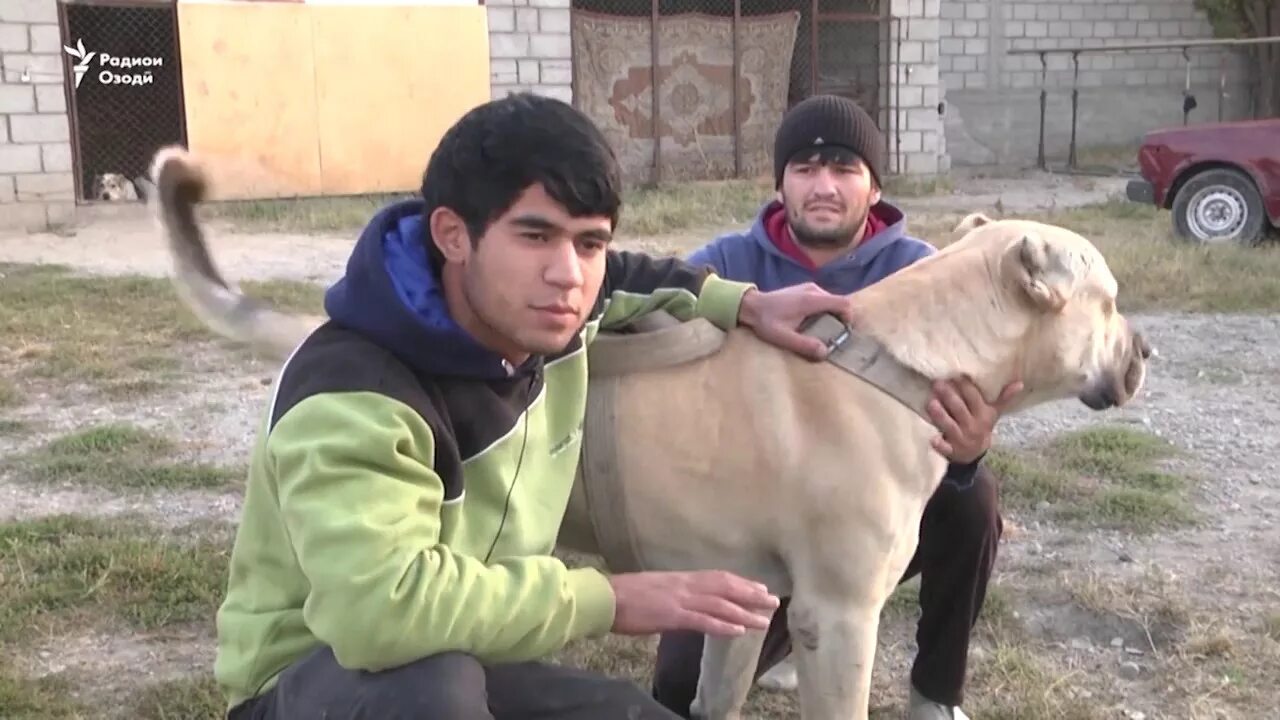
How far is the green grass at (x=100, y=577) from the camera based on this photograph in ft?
13.2

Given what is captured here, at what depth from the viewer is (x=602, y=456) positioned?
9.77 ft

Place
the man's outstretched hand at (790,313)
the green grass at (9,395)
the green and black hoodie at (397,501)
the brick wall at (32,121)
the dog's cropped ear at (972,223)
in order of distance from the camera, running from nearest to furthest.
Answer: the green and black hoodie at (397,501) < the man's outstretched hand at (790,313) < the dog's cropped ear at (972,223) < the green grass at (9,395) < the brick wall at (32,121)

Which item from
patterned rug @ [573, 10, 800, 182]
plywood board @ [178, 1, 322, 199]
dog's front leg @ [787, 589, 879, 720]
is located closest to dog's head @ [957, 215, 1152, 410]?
dog's front leg @ [787, 589, 879, 720]

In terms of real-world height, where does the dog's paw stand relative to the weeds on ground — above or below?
below

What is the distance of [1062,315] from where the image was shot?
3.00 m

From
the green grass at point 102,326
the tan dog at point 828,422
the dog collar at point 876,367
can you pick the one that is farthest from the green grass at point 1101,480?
the green grass at point 102,326

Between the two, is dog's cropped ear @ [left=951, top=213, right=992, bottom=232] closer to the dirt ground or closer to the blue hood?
the dirt ground

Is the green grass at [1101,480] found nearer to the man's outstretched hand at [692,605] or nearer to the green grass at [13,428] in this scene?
the man's outstretched hand at [692,605]

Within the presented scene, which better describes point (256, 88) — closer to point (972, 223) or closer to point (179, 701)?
point (179, 701)

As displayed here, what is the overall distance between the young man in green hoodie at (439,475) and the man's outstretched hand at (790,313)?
742 millimetres

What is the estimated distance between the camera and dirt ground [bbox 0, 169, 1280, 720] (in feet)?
12.4

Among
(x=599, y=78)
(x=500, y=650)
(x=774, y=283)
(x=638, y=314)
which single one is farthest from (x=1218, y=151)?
(x=500, y=650)

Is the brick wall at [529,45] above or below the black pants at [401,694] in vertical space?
above

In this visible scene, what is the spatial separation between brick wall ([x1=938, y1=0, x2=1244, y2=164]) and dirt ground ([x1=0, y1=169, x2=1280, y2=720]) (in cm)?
1391
